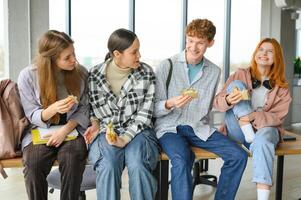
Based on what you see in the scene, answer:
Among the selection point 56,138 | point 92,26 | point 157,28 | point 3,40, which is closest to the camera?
point 56,138

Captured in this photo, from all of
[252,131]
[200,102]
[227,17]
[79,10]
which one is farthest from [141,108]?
[227,17]

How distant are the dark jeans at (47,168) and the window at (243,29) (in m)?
4.91

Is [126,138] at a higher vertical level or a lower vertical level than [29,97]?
lower

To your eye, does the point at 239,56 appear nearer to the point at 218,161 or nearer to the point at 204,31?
the point at 218,161

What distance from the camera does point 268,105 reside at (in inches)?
106

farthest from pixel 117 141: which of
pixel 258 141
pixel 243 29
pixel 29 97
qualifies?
pixel 243 29

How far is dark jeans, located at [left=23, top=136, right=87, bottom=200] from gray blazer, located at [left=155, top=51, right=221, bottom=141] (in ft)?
1.89

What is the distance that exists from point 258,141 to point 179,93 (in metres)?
0.58

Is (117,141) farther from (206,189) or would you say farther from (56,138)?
(206,189)

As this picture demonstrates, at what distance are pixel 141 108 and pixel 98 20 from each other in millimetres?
3228

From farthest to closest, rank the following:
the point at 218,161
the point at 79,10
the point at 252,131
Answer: the point at 79,10 < the point at 218,161 < the point at 252,131

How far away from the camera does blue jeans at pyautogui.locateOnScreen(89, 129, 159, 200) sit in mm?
2188

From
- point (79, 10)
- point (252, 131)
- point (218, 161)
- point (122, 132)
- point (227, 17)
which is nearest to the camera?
point (122, 132)

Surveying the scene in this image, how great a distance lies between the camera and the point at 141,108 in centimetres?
246
